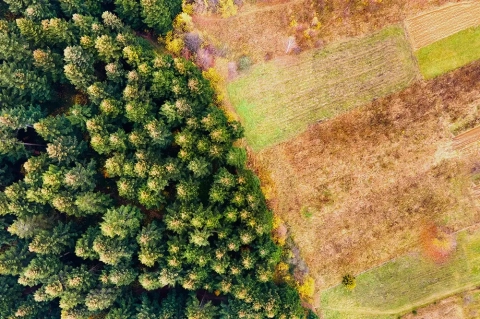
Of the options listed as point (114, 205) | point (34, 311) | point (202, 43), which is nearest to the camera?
point (34, 311)

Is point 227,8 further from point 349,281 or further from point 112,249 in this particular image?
point 349,281

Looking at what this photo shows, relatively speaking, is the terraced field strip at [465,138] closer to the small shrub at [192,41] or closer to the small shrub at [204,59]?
the small shrub at [204,59]

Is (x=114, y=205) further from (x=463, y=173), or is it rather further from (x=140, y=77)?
(x=463, y=173)

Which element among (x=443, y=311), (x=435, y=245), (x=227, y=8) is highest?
(x=227, y=8)

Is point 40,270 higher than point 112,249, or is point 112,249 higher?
point 112,249

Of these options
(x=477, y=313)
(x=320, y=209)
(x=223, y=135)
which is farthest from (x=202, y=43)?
(x=477, y=313)

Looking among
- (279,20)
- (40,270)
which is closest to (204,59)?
(279,20)

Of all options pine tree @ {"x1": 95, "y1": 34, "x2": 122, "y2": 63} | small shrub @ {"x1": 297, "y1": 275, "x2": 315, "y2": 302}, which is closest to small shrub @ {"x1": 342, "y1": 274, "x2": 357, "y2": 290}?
small shrub @ {"x1": 297, "y1": 275, "x2": 315, "y2": 302}
